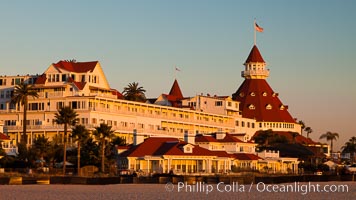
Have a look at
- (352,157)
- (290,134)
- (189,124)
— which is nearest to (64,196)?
(189,124)

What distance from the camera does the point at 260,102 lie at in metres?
171

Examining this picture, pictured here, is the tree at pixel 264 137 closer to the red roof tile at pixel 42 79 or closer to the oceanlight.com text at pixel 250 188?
the red roof tile at pixel 42 79

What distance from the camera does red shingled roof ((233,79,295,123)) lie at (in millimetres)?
168125

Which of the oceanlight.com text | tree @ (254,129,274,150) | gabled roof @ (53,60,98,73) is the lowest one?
the oceanlight.com text

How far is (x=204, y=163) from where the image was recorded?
104312mm

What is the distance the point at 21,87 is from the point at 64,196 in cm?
5545

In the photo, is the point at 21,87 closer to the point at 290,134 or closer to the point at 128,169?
the point at 128,169

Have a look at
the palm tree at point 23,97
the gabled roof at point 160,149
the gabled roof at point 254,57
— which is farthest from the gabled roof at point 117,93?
the gabled roof at point 254,57

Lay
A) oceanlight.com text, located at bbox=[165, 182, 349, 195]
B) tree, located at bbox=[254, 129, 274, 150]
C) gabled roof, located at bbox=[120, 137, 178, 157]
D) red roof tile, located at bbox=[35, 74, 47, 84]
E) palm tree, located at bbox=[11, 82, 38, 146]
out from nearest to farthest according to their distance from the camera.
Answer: oceanlight.com text, located at bbox=[165, 182, 349, 195]
gabled roof, located at bbox=[120, 137, 178, 157]
palm tree, located at bbox=[11, 82, 38, 146]
red roof tile, located at bbox=[35, 74, 47, 84]
tree, located at bbox=[254, 129, 274, 150]

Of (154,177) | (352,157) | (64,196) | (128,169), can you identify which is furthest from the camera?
(352,157)

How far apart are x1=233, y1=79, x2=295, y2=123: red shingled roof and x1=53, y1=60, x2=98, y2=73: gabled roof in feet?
155

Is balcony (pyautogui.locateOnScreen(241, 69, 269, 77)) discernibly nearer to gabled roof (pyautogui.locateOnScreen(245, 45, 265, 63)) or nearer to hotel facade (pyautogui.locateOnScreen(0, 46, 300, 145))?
gabled roof (pyautogui.locateOnScreen(245, 45, 265, 63))

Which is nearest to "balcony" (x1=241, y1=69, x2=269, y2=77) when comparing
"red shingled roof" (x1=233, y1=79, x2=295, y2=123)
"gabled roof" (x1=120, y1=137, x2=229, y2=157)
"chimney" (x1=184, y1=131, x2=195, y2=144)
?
"red shingled roof" (x1=233, y1=79, x2=295, y2=123)

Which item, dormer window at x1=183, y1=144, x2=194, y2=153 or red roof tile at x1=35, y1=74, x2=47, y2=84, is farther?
red roof tile at x1=35, y1=74, x2=47, y2=84
